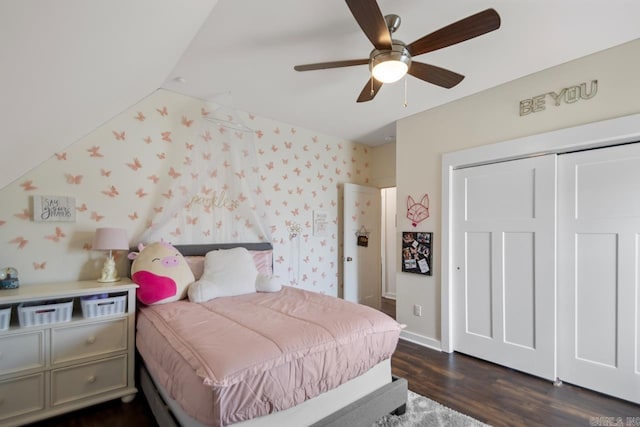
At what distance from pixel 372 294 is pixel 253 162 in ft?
9.00

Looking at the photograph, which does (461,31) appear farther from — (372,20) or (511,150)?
(511,150)

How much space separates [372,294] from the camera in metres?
4.71

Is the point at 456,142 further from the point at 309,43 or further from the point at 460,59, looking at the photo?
the point at 309,43

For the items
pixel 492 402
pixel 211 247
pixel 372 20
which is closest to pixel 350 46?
pixel 372 20

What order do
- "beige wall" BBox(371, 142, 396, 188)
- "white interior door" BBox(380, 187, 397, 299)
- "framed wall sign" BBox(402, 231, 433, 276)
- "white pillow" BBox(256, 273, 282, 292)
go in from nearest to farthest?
1. "white pillow" BBox(256, 273, 282, 292)
2. "framed wall sign" BBox(402, 231, 433, 276)
3. "beige wall" BBox(371, 142, 396, 188)
4. "white interior door" BBox(380, 187, 397, 299)

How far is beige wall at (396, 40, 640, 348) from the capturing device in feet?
7.54

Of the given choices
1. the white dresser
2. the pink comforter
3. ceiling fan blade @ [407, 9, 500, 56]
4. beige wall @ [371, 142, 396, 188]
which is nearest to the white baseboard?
the pink comforter

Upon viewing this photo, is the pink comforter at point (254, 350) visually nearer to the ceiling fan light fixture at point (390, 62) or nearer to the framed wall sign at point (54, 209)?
the framed wall sign at point (54, 209)

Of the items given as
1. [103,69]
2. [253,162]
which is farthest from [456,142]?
[103,69]

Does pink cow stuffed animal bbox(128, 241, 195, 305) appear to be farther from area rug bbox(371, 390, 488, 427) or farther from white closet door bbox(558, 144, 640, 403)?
white closet door bbox(558, 144, 640, 403)

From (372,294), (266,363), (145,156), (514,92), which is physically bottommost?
(372,294)

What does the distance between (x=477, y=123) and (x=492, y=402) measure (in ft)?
8.03

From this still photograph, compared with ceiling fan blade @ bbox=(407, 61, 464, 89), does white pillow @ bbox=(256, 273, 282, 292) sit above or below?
below

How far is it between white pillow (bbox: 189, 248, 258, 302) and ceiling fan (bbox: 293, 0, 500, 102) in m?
1.79
